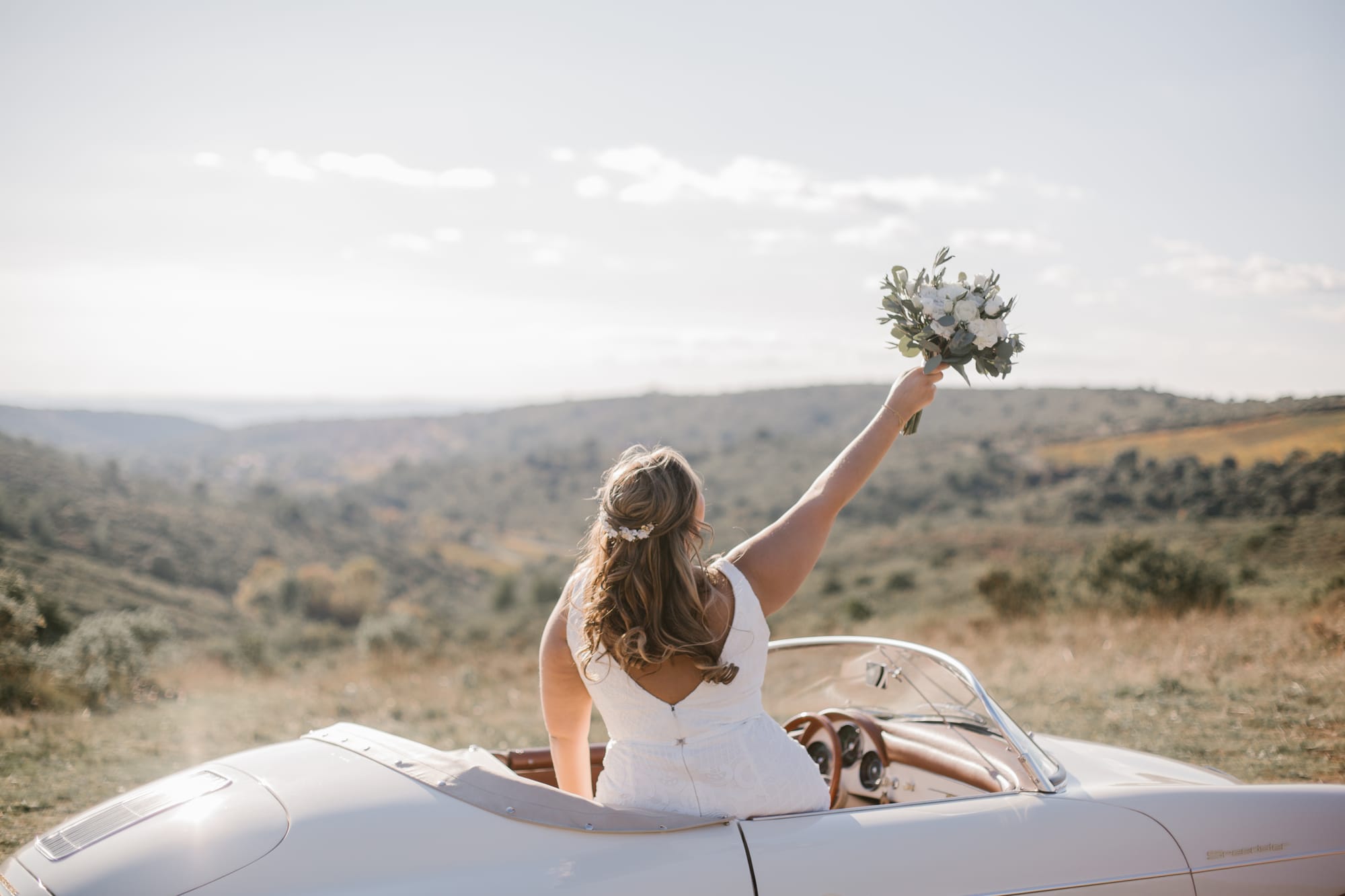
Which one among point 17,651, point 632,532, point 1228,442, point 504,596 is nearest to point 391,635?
point 17,651

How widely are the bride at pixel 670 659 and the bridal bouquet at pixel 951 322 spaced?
1.01 meters

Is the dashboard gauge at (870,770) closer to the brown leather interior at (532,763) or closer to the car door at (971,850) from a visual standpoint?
the car door at (971,850)

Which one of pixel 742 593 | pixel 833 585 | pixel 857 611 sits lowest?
pixel 833 585

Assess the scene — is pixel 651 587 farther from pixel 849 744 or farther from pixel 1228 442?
pixel 1228 442

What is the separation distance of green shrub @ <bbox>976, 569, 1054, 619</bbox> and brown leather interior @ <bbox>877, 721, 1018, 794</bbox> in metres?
10.1

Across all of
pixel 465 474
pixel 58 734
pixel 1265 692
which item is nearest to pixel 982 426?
pixel 465 474

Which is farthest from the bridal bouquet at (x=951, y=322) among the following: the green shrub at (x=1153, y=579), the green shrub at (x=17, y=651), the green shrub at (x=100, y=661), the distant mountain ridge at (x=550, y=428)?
the distant mountain ridge at (x=550, y=428)

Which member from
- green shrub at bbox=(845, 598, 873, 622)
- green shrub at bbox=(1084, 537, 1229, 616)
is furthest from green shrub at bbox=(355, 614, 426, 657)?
green shrub at bbox=(1084, 537, 1229, 616)

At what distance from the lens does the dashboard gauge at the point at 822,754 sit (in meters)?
3.24

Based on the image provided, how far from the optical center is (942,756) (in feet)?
9.95

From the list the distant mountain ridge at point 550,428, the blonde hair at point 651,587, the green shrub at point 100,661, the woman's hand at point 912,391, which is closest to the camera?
the blonde hair at point 651,587

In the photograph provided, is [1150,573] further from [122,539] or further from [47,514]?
[122,539]

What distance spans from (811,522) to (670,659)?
23.0 inches

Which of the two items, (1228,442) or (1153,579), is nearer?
(1153,579)
